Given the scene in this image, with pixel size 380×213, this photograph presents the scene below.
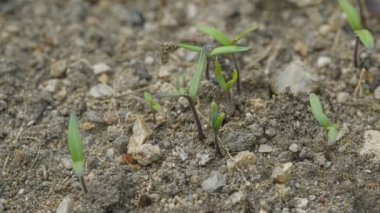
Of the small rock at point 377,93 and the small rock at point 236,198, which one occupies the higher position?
the small rock at point 377,93

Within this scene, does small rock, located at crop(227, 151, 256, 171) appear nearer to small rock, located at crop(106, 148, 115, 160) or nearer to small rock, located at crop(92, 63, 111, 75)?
small rock, located at crop(106, 148, 115, 160)

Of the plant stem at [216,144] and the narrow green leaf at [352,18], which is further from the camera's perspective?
the narrow green leaf at [352,18]

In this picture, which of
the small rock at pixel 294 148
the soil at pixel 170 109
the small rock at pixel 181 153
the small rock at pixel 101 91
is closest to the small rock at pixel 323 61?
the soil at pixel 170 109

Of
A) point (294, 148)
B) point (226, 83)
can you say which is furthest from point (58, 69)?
point (294, 148)

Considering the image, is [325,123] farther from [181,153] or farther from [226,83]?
[181,153]

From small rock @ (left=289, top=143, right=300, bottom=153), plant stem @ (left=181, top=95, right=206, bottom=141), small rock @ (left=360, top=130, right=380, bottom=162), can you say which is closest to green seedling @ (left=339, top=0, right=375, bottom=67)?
small rock @ (left=360, top=130, right=380, bottom=162)

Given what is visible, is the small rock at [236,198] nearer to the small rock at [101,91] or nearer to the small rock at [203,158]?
the small rock at [203,158]

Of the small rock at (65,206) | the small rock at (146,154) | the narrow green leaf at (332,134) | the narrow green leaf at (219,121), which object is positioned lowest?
the small rock at (65,206)
